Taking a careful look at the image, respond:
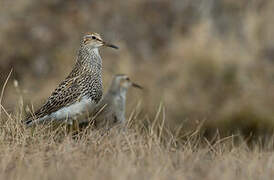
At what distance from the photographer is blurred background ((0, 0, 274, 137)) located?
12289 millimetres

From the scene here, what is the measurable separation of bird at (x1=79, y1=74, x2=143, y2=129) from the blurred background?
358 cm

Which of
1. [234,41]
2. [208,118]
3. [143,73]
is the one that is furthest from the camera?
[234,41]

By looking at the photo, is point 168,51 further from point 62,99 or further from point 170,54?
point 62,99

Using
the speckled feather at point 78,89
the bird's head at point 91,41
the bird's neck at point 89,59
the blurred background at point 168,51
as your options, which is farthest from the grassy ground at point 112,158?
the blurred background at point 168,51

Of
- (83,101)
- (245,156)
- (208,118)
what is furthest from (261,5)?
(245,156)

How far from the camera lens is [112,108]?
22.9ft

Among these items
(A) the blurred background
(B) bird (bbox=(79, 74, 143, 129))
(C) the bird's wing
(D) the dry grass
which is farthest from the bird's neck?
(A) the blurred background

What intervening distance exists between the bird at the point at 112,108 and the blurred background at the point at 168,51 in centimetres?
358

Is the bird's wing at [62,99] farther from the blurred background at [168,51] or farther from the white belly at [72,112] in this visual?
the blurred background at [168,51]

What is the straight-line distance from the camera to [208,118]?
11734 mm

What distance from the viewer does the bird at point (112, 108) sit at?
631 cm

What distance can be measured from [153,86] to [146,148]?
826 cm

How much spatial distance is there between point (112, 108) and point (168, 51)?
7.42 meters

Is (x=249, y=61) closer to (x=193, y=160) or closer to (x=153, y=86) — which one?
(x=153, y=86)
